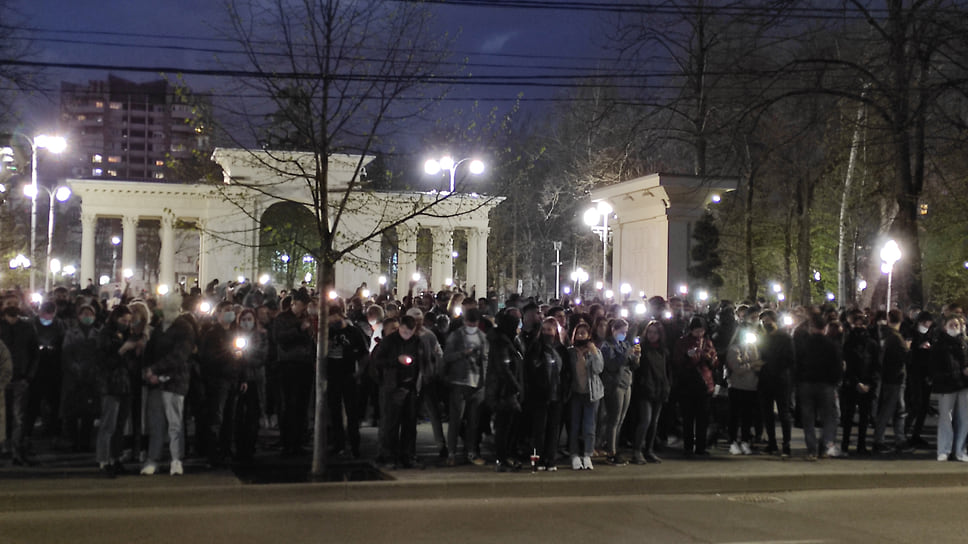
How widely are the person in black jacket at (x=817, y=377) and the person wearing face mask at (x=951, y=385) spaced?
4.68ft

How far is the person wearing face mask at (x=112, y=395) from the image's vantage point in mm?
11047

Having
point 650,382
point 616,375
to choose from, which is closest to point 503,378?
point 616,375

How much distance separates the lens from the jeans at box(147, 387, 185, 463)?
36.8 feet

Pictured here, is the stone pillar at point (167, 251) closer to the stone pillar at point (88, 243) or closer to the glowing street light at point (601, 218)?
the stone pillar at point (88, 243)

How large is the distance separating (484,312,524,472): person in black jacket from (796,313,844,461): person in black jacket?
402 centimetres

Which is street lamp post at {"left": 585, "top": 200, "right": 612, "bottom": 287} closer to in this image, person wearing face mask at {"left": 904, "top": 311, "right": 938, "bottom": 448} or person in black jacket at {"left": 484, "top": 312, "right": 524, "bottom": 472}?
person wearing face mask at {"left": 904, "top": 311, "right": 938, "bottom": 448}

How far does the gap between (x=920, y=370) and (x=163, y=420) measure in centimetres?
Result: 1082

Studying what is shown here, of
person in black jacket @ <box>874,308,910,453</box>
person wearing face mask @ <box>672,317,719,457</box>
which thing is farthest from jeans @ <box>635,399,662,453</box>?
person in black jacket @ <box>874,308,910,453</box>

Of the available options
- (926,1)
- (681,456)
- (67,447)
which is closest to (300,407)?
(67,447)

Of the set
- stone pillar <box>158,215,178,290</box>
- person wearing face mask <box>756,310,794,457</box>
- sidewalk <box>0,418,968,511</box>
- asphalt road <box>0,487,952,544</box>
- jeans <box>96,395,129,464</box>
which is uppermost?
stone pillar <box>158,215,178,290</box>

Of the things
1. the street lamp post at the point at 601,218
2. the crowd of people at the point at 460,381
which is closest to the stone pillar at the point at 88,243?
the street lamp post at the point at 601,218

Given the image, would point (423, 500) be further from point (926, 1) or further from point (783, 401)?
point (926, 1)

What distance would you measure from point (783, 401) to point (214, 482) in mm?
7505

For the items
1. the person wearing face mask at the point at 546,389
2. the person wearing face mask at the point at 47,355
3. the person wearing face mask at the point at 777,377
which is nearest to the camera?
the person wearing face mask at the point at 546,389
